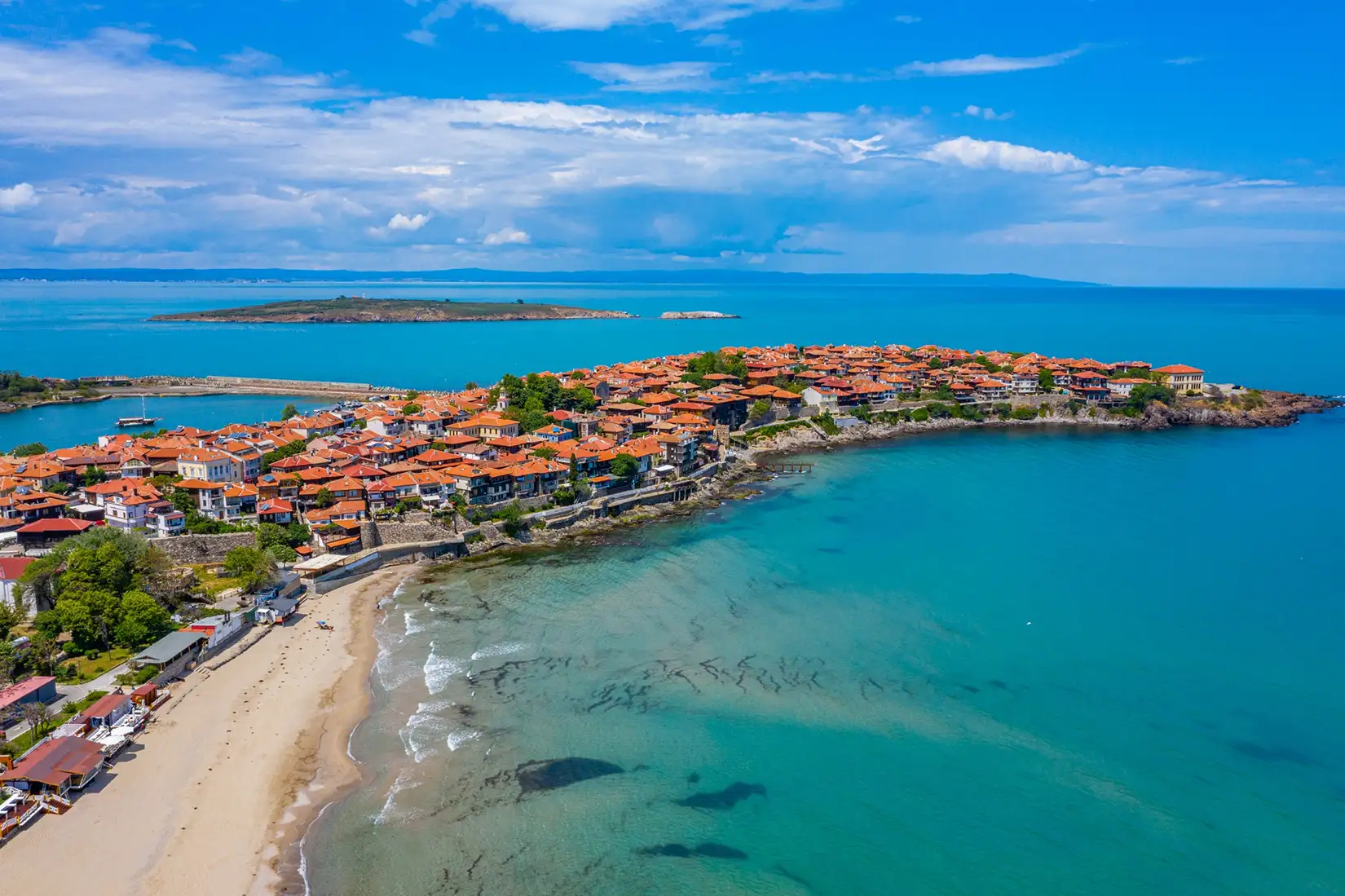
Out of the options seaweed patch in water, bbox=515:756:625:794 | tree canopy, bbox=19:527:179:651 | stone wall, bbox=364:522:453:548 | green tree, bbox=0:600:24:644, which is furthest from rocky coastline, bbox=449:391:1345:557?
seaweed patch in water, bbox=515:756:625:794

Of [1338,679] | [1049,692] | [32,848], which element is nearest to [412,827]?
[32,848]

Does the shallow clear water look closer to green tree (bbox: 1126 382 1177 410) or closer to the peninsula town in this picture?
the peninsula town

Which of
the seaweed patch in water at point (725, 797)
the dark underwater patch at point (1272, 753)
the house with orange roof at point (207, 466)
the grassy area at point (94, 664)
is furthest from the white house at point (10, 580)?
the dark underwater patch at point (1272, 753)

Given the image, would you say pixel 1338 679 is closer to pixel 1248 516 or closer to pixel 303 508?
pixel 1248 516

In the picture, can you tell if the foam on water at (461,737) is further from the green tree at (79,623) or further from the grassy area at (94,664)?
the green tree at (79,623)

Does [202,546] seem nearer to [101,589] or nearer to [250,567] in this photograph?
[250,567]
